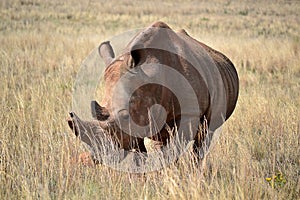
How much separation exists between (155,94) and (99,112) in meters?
0.50

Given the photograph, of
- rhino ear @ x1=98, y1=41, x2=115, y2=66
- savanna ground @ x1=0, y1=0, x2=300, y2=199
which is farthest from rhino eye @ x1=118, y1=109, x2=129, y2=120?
rhino ear @ x1=98, y1=41, x2=115, y2=66

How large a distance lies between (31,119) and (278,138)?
120 inches

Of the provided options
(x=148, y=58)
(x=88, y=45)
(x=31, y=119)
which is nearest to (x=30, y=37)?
(x=88, y=45)

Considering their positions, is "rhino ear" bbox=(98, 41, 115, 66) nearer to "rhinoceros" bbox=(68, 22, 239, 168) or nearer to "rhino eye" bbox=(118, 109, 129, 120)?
"rhinoceros" bbox=(68, 22, 239, 168)

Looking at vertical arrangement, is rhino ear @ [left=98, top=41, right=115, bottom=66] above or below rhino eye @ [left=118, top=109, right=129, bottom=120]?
above

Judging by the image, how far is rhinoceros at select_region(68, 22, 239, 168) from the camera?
285cm

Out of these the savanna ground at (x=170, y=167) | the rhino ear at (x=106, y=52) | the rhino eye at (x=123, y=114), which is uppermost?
the rhino ear at (x=106, y=52)

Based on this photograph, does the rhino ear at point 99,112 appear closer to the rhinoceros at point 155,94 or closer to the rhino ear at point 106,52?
the rhinoceros at point 155,94

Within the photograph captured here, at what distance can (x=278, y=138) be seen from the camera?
15.4 ft

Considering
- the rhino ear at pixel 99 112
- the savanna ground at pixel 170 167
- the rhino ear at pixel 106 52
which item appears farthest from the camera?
the rhino ear at pixel 106 52

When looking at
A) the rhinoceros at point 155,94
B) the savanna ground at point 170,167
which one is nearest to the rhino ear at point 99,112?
the rhinoceros at point 155,94

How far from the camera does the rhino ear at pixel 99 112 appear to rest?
2736mm

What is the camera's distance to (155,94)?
10.1 feet

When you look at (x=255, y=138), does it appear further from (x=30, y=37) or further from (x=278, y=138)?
(x=30, y=37)
